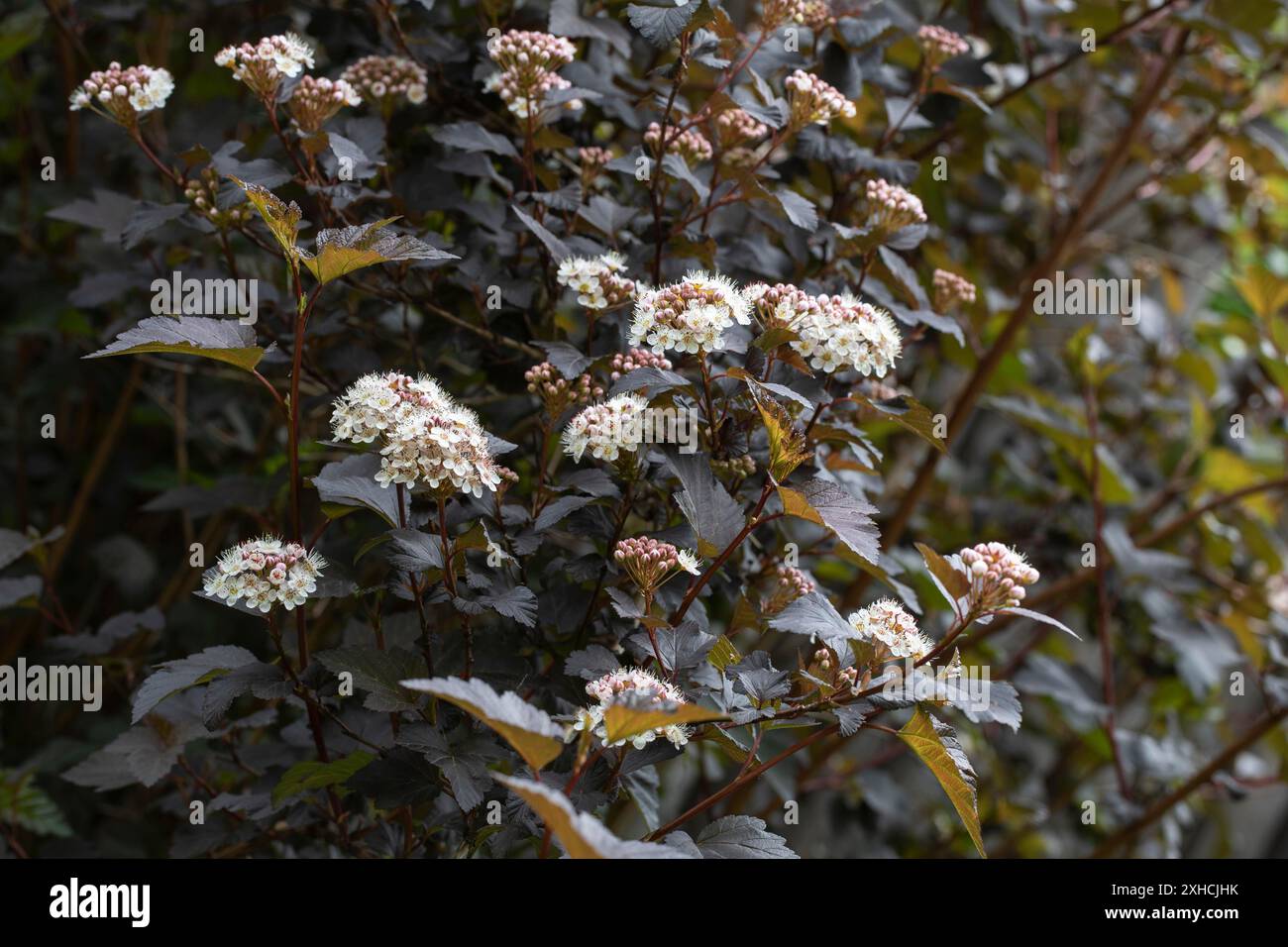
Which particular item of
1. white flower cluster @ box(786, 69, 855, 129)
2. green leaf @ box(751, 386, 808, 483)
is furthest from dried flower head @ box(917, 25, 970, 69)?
green leaf @ box(751, 386, 808, 483)

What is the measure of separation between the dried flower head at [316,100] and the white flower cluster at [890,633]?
0.63 meters

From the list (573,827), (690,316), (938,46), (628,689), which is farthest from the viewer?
(938,46)

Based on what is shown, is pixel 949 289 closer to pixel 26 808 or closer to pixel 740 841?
pixel 740 841

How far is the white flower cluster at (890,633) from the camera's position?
79 centimetres

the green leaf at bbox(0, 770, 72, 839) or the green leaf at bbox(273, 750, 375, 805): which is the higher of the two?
the green leaf at bbox(273, 750, 375, 805)

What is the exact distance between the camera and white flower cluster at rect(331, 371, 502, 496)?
0.77 m

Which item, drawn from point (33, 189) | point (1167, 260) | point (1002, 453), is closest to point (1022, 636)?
point (1002, 453)

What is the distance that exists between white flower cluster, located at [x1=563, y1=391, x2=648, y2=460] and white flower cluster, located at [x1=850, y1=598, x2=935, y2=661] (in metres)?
0.22

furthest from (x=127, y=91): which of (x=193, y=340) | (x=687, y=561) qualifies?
(x=687, y=561)

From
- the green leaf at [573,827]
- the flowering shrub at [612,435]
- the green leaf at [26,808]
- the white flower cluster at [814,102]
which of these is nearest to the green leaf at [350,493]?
the flowering shrub at [612,435]

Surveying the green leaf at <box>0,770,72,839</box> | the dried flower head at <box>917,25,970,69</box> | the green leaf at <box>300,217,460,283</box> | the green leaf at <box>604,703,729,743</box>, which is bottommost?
the green leaf at <box>0,770,72,839</box>

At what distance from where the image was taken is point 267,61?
3.08 feet

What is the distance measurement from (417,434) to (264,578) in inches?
6.8

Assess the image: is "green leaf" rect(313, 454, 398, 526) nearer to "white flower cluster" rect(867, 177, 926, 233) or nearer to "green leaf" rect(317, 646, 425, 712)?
"green leaf" rect(317, 646, 425, 712)
